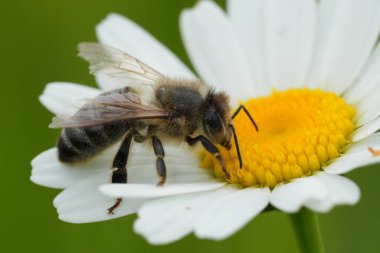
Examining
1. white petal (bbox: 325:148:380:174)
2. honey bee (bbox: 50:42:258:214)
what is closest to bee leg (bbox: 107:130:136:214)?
honey bee (bbox: 50:42:258:214)

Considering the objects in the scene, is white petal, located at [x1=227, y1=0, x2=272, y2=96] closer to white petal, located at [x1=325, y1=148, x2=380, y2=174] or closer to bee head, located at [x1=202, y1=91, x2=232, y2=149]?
bee head, located at [x1=202, y1=91, x2=232, y2=149]

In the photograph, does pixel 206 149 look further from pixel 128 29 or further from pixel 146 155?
pixel 128 29

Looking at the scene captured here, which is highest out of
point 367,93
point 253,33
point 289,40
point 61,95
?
Result: point 253,33

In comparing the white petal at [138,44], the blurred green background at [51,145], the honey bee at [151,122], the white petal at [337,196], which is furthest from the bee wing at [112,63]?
the white petal at [337,196]

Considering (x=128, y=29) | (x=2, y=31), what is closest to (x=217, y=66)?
(x=128, y=29)

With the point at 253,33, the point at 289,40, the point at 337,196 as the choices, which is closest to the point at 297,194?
the point at 337,196

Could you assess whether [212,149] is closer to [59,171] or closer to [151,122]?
[151,122]

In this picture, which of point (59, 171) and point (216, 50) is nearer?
point (59, 171)
